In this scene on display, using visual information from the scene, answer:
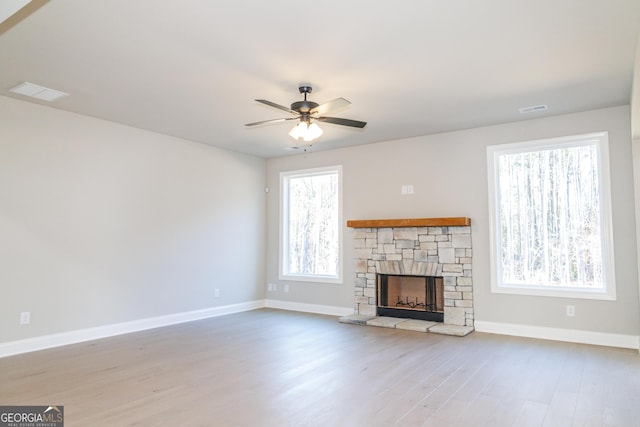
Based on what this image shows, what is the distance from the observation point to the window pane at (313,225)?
23.0 feet

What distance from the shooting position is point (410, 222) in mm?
5949

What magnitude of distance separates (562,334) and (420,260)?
6.33 feet

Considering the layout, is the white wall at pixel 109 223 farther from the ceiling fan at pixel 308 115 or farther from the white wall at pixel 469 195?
the ceiling fan at pixel 308 115

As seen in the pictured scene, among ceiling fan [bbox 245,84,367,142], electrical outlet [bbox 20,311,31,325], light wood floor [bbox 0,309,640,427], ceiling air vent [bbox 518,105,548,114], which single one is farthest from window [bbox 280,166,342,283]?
electrical outlet [bbox 20,311,31,325]

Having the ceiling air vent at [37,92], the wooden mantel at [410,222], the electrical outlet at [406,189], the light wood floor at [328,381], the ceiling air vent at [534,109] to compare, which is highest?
the ceiling air vent at [37,92]

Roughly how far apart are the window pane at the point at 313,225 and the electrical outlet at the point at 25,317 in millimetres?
3908

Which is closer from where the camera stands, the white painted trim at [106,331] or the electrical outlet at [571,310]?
the white painted trim at [106,331]

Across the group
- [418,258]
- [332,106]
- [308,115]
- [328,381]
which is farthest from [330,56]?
[418,258]

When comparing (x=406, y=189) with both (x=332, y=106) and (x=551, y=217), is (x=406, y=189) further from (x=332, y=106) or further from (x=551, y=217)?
(x=332, y=106)

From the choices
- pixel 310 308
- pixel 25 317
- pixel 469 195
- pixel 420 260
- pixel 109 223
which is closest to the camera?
pixel 25 317

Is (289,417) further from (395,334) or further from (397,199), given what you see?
(397,199)

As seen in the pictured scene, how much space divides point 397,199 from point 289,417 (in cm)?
413

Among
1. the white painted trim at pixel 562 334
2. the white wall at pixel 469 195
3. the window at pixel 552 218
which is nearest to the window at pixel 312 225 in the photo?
the white wall at pixel 469 195

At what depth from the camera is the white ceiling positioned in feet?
9.33
